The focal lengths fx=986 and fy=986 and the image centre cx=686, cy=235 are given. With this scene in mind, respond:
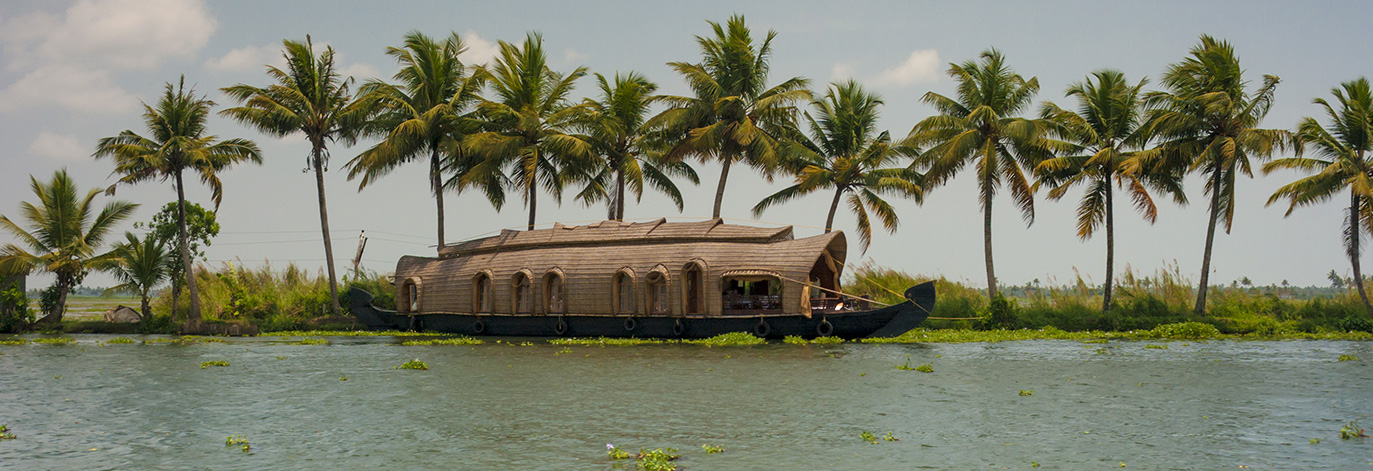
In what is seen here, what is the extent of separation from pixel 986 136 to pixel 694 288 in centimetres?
1194

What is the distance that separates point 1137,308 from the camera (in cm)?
3064

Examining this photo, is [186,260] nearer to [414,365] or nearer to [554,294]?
[554,294]

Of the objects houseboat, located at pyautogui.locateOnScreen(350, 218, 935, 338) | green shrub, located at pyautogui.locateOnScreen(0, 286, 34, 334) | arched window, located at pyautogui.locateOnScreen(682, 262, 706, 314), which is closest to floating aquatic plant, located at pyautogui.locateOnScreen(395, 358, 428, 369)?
houseboat, located at pyautogui.locateOnScreen(350, 218, 935, 338)

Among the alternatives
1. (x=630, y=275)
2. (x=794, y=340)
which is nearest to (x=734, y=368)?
(x=794, y=340)

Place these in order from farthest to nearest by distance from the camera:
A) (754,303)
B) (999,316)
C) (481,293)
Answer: (481,293) → (999,316) → (754,303)

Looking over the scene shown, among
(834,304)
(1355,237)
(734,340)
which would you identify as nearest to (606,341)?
(734,340)

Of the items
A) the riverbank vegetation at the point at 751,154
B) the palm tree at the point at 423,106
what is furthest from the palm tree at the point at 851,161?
the palm tree at the point at 423,106

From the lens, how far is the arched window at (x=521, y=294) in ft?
93.0

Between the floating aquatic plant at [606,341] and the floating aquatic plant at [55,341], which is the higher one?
the floating aquatic plant at [606,341]

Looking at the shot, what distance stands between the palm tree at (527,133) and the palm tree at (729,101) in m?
3.53

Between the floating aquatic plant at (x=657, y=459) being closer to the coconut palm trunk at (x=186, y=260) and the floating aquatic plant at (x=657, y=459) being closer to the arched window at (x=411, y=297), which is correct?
the arched window at (x=411, y=297)

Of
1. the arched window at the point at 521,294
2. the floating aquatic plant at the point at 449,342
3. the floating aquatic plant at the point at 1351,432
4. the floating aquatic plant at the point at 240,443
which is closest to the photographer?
the floating aquatic plant at the point at 240,443

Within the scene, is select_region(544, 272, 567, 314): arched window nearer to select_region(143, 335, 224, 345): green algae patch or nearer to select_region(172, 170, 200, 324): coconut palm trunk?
select_region(143, 335, 224, 345): green algae patch

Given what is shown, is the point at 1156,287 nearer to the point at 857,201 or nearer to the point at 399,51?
the point at 857,201
